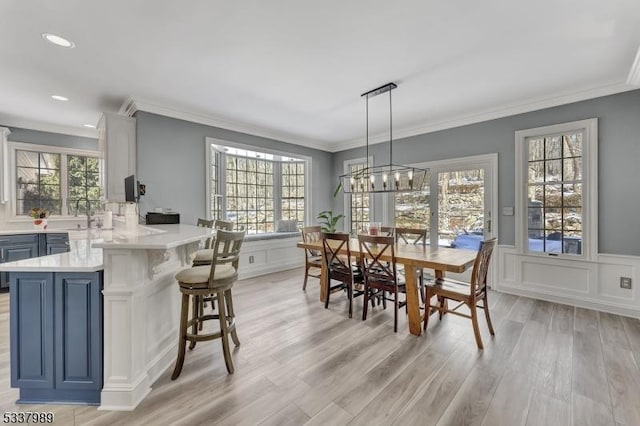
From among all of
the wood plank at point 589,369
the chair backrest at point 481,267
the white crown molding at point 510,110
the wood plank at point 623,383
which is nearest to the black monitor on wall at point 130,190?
the chair backrest at point 481,267

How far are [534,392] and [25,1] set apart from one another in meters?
4.35

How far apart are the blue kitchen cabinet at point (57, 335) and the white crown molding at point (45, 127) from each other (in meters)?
4.31

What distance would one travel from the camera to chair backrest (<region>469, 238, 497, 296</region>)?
97.2 inches

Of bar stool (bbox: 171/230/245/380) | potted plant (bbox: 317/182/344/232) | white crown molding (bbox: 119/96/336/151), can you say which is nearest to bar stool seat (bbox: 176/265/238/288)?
bar stool (bbox: 171/230/245/380)

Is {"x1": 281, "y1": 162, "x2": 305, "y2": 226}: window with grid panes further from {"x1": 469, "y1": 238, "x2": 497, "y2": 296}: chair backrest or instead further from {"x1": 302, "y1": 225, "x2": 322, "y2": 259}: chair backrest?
{"x1": 469, "y1": 238, "x2": 497, "y2": 296}: chair backrest

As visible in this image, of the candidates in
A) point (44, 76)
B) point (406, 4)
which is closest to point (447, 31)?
point (406, 4)

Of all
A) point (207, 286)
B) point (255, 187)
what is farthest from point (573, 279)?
point (255, 187)

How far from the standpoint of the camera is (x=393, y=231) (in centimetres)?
407

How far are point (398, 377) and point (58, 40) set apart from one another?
385cm

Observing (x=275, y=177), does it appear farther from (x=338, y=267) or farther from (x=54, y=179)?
(x=54, y=179)

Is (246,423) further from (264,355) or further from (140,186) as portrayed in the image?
(140,186)

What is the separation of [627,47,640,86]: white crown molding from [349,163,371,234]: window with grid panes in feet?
12.1

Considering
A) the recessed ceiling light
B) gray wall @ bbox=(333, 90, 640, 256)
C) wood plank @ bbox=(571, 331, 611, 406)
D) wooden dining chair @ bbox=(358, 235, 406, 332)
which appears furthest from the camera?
gray wall @ bbox=(333, 90, 640, 256)

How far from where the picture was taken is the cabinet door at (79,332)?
173 cm
